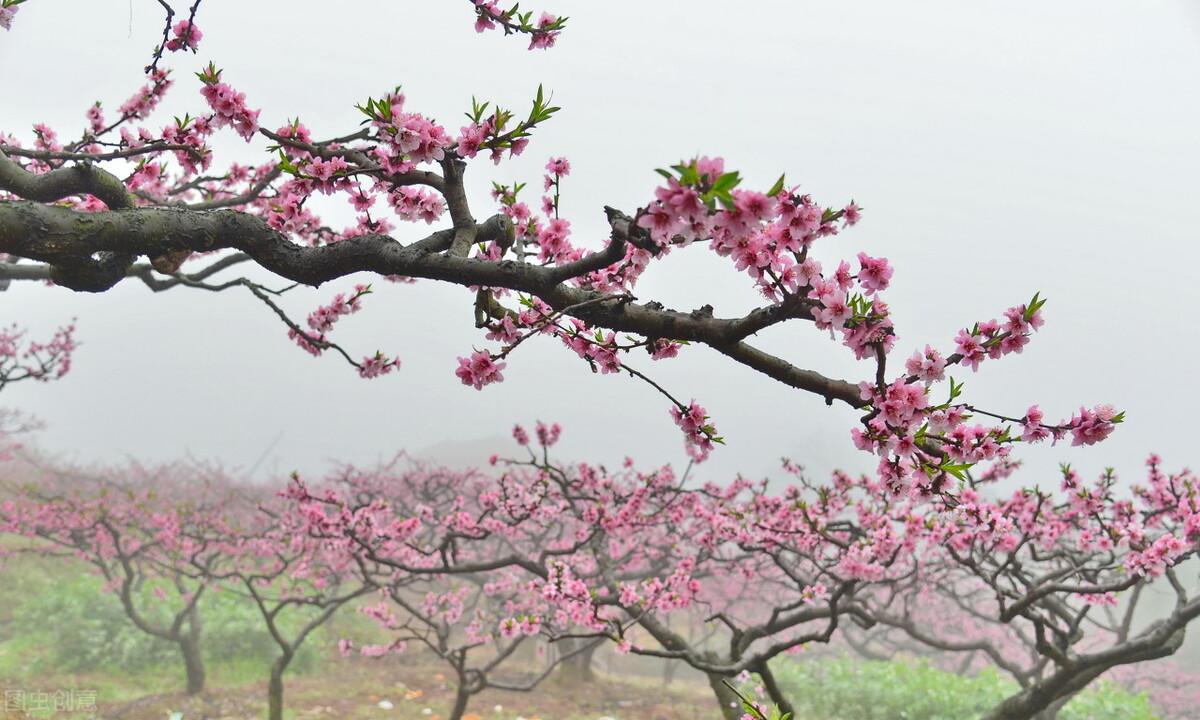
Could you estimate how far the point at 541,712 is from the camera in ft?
35.8

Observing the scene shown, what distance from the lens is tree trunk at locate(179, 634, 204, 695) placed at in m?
10.0

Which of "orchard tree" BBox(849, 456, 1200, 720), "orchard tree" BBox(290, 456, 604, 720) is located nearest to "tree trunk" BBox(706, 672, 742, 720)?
"orchard tree" BBox(290, 456, 604, 720)

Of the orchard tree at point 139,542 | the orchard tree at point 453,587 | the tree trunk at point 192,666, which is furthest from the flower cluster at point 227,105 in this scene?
the tree trunk at point 192,666

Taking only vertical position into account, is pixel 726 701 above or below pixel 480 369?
below

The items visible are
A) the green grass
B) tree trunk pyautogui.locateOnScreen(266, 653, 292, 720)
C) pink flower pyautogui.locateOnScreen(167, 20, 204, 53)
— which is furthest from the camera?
the green grass

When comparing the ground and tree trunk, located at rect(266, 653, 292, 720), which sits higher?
tree trunk, located at rect(266, 653, 292, 720)

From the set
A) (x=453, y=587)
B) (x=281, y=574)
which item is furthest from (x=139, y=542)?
(x=453, y=587)

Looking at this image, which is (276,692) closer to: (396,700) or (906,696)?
(396,700)

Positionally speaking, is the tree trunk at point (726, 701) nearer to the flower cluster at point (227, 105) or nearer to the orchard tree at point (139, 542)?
the flower cluster at point (227, 105)

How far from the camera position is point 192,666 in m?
10.1

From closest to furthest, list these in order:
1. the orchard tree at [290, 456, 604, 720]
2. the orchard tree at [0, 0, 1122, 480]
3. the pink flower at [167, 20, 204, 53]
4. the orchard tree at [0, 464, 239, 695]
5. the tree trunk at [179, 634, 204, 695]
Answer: the orchard tree at [0, 0, 1122, 480] → the pink flower at [167, 20, 204, 53] → the orchard tree at [290, 456, 604, 720] → the orchard tree at [0, 464, 239, 695] → the tree trunk at [179, 634, 204, 695]

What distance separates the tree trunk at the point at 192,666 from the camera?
395 inches

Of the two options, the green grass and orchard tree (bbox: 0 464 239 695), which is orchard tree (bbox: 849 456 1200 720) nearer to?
the green grass

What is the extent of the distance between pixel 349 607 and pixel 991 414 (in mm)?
17881
